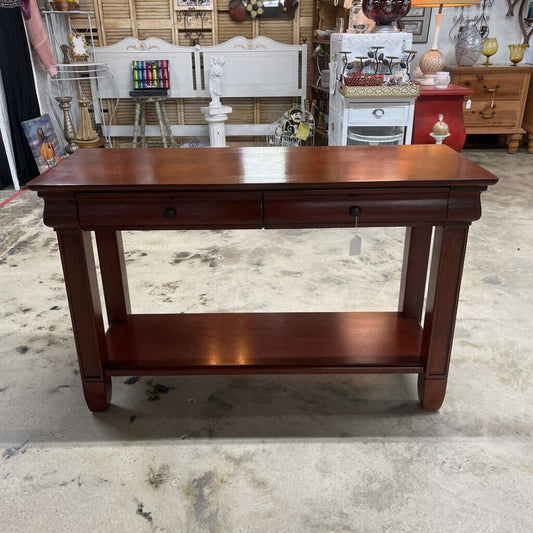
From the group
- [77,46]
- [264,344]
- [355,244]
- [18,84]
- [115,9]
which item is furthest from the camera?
[115,9]

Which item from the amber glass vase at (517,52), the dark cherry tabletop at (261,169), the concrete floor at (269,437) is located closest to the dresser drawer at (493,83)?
the amber glass vase at (517,52)

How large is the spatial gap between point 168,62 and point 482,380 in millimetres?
4616

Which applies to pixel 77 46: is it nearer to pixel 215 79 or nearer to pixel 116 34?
pixel 116 34

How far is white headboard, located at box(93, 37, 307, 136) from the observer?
5.41 meters

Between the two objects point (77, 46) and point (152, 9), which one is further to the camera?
point (152, 9)

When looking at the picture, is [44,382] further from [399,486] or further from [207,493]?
[399,486]

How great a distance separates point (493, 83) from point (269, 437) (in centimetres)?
470

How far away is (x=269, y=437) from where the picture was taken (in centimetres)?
176

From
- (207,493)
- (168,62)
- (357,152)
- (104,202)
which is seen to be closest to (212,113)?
(168,62)

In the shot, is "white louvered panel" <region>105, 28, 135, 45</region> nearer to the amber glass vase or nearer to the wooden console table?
the amber glass vase

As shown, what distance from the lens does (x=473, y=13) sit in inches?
213

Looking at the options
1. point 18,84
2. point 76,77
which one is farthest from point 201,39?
point 18,84

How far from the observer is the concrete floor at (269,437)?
1.47 metres

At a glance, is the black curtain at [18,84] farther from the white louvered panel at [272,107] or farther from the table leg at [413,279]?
the table leg at [413,279]
